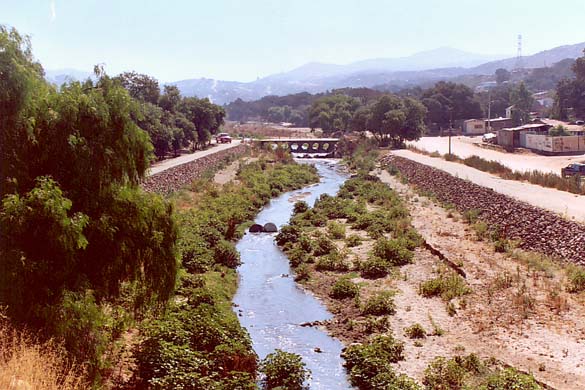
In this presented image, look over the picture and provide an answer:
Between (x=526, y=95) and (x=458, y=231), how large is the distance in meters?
107

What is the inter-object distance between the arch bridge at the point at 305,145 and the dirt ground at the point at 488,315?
8452 centimetres

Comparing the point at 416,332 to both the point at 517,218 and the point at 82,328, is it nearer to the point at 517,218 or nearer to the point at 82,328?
the point at 82,328

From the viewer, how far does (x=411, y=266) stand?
36594 mm

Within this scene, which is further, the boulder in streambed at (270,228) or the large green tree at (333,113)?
the large green tree at (333,113)

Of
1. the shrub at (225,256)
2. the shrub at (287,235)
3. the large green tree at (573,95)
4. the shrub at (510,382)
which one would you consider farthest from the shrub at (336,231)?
the large green tree at (573,95)

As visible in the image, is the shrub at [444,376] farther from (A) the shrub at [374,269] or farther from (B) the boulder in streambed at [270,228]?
(B) the boulder in streambed at [270,228]

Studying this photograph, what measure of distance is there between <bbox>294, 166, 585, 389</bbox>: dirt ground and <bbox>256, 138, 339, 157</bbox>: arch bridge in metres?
84.5

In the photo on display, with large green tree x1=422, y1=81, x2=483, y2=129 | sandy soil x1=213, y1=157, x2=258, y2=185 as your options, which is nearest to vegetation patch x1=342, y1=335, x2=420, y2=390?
sandy soil x1=213, y1=157, x2=258, y2=185

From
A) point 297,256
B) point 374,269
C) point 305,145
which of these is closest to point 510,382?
point 374,269

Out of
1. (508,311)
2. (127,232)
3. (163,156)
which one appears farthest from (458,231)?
(163,156)

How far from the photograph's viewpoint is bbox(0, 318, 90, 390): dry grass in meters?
12.2

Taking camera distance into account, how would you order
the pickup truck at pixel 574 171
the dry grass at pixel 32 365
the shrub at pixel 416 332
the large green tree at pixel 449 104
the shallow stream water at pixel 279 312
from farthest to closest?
the large green tree at pixel 449 104 → the pickup truck at pixel 574 171 → the shrub at pixel 416 332 → the shallow stream water at pixel 279 312 → the dry grass at pixel 32 365

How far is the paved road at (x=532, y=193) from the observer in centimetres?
4204

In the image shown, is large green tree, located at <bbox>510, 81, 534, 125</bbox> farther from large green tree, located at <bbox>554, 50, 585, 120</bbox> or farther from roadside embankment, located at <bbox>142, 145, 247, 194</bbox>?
roadside embankment, located at <bbox>142, 145, 247, 194</bbox>
